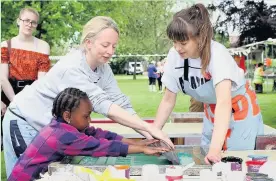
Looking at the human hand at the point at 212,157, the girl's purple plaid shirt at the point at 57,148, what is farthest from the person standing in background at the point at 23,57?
the human hand at the point at 212,157

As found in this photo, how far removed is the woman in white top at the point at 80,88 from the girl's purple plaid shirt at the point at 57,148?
0.63 feet

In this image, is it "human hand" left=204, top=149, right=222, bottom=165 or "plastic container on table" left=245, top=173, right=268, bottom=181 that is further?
"human hand" left=204, top=149, right=222, bottom=165


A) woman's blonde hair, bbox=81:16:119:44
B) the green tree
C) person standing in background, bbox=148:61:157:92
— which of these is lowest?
person standing in background, bbox=148:61:157:92

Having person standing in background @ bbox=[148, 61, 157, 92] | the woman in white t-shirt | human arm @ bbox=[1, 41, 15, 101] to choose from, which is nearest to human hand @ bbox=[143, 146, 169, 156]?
the woman in white t-shirt

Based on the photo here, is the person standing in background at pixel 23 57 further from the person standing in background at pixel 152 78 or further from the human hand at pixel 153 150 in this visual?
the person standing in background at pixel 152 78

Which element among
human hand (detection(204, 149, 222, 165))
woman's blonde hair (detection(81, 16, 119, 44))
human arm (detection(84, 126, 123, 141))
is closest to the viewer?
human hand (detection(204, 149, 222, 165))

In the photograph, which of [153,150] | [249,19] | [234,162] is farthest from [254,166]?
[249,19]

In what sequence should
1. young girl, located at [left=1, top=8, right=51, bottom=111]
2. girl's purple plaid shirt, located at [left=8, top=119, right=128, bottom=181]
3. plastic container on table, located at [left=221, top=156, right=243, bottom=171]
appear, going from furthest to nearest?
1. young girl, located at [left=1, top=8, right=51, bottom=111]
2. girl's purple plaid shirt, located at [left=8, top=119, right=128, bottom=181]
3. plastic container on table, located at [left=221, top=156, right=243, bottom=171]

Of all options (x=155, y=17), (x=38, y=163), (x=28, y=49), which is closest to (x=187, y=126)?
(x=28, y=49)

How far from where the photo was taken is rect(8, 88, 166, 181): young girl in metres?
2.24

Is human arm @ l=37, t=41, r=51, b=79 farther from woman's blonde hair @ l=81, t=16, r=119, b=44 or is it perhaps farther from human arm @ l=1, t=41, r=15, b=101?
woman's blonde hair @ l=81, t=16, r=119, b=44

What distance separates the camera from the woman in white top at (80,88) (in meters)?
2.46

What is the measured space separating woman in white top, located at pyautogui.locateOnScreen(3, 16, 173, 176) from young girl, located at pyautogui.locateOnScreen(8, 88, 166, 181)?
95mm

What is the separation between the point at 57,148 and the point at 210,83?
773 millimetres
